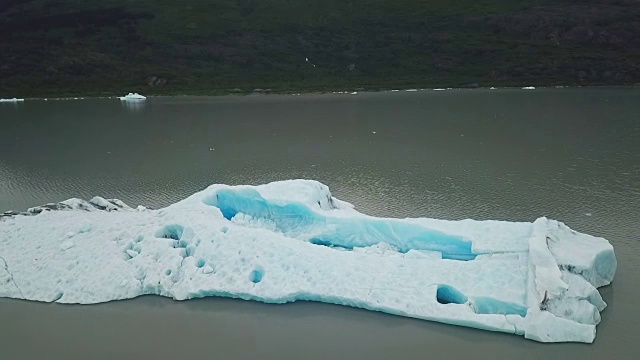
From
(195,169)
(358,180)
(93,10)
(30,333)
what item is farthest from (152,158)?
(93,10)

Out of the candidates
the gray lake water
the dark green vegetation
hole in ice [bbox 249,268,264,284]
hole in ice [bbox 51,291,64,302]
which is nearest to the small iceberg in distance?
the dark green vegetation

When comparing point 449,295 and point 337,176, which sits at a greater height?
point 449,295

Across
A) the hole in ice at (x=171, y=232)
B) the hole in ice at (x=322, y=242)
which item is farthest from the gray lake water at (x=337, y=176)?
the hole in ice at (x=322, y=242)

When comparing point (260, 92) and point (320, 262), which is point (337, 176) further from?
point (260, 92)

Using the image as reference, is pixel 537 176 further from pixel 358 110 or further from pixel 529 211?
pixel 358 110

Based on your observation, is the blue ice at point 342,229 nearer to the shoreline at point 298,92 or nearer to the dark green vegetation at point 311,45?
the shoreline at point 298,92

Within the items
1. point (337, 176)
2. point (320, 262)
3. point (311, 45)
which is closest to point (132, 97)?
point (311, 45)
